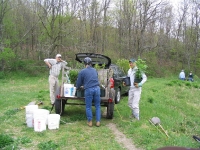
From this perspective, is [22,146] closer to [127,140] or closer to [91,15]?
[127,140]

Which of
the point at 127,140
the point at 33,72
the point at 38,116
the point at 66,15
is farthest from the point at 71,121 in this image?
the point at 66,15

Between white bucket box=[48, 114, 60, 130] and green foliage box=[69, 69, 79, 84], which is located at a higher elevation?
green foliage box=[69, 69, 79, 84]

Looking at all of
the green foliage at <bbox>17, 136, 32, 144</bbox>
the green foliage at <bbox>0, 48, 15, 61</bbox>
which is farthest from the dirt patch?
the green foliage at <bbox>0, 48, 15, 61</bbox>

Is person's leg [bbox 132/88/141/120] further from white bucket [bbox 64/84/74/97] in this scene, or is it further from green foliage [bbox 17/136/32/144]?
green foliage [bbox 17/136/32/144]

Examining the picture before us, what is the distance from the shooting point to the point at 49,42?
78.9 ft

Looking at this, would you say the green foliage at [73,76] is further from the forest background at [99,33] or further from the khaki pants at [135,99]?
the forest background at [99,33]

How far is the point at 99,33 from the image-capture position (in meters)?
31.6

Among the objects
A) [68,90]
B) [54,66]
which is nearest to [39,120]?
[68,90]

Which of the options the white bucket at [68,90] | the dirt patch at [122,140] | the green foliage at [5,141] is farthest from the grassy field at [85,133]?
the white bucket at [68,90]

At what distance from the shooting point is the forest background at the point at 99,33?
22656mm

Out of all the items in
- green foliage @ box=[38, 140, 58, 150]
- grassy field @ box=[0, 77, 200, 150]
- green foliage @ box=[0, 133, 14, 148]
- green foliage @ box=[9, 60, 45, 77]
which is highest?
green foliage @ box=[9, 60, 45, 77]

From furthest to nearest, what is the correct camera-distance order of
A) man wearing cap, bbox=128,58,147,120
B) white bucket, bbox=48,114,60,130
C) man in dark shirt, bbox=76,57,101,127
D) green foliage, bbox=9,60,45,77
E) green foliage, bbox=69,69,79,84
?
green foliage, bbox=9,60,45,77
green foliage, bbox=69,69,79,84
man wearing cap, bbox=128,58,147,120
man in dark shirt, bbox=76,57,101,127
white bucket, bbox=48,114,60,130

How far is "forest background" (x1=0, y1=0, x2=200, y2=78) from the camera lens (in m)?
22.7

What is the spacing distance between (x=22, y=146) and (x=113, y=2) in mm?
30003
